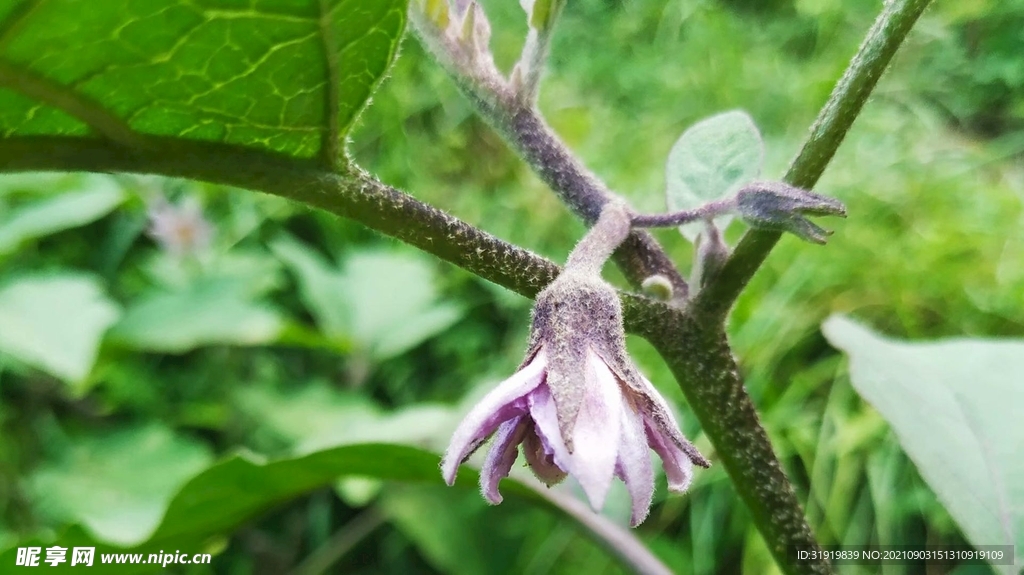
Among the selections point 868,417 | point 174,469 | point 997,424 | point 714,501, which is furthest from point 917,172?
point 174,469

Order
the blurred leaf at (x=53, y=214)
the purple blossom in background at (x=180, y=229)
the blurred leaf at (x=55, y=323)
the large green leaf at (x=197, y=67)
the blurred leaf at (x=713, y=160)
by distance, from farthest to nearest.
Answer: the purple blossom in background at (x=180, y=229), the blurred leaf at (x=53, y=214), the blurred leaf at (x=55, y=323), the blurred leaf at (x=713, y=160), the large green leaf at (x=197, y=67)

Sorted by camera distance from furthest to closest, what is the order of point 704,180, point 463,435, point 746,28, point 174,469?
point 746,28, point 174,469, point 704,180, point 463,435

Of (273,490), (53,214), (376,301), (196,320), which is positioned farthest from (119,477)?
(273,490)

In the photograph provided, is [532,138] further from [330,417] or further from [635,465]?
[330,417]

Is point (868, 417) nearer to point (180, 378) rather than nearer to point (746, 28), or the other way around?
point (180, 378)

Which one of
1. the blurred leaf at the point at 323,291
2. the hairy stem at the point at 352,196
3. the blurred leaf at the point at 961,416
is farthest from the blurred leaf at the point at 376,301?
the hairy stem at the point at 352,196

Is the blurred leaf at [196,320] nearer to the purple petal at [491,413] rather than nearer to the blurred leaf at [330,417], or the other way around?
the blurred leaf at [330,417]
